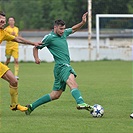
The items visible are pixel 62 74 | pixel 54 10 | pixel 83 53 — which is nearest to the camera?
pixel 62 74

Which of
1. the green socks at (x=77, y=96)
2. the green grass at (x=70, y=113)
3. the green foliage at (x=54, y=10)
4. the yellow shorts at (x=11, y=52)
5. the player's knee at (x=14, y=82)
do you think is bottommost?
the green foliage at (x=54, y=10)

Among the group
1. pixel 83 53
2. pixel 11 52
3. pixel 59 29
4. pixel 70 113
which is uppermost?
pixel 59 29

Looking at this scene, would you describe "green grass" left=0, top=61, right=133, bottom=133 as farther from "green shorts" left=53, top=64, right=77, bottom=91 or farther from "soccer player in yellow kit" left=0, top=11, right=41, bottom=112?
"green shorts" left=53, top=64, right=77, bottom=91

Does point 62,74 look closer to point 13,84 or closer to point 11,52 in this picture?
point 13,84

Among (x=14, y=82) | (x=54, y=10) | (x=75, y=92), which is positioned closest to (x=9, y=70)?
(x=14, y=82)

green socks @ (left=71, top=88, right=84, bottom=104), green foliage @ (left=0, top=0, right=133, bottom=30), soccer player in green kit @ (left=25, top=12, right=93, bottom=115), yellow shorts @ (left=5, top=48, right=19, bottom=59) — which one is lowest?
green foliage @ (left=0, top=0, right=133, bottom=30)

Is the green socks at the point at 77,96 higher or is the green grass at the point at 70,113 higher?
the green socks at the point at 77,96

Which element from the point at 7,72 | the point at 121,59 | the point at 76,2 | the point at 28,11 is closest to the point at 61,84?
the point at 7,72

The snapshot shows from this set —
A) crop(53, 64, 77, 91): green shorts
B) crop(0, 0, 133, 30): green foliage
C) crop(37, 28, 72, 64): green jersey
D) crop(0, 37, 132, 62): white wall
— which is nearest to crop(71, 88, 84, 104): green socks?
crop(53, 64, 77, 91): green shorts

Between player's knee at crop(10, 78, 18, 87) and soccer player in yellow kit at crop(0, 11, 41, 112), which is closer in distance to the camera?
soccer player in yellow kit at crop(0, 11, 41, 112)

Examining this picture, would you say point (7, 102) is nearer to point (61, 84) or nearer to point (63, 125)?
point (61, 84)

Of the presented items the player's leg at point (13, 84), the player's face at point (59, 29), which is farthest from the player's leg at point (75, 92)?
the player's leg at point (13, 84)

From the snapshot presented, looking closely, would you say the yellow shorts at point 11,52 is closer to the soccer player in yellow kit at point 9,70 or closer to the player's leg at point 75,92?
the soccer player in yellow kit at point 9,70

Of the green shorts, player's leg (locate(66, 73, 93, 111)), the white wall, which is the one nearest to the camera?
player's leg (locate(66, 73, 93, 111))
